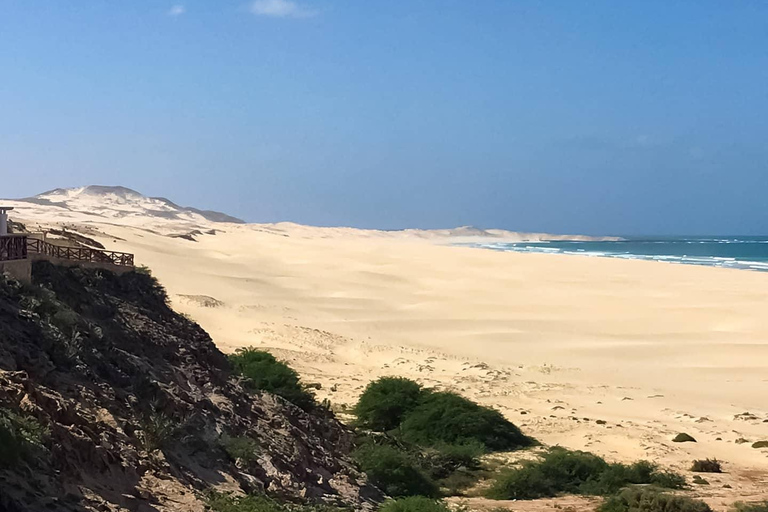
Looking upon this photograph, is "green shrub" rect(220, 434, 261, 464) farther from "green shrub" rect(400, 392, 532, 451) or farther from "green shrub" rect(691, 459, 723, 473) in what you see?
"green shrub" rect(691, 459, 723, 473)

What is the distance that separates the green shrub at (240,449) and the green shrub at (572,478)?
489 cm

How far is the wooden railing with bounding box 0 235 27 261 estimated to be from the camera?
471 inches

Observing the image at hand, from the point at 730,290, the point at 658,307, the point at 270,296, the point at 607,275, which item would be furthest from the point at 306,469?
the point at 607,275

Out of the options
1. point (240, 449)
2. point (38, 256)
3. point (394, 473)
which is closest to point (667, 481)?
point (394, 473)

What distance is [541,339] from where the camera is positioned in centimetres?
3362

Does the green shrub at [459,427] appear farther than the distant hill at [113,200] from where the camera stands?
No

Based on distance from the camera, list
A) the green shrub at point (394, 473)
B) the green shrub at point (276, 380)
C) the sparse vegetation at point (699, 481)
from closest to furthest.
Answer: the green shrub at point (394, 473) → the sparse vegetation at point (699, 481) → the green shrub at point (276, 380)

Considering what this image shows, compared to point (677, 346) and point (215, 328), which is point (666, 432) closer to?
point (677, 346)

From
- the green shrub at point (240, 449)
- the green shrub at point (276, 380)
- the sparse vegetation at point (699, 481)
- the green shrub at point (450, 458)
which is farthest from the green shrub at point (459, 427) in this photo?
the green shrub at point (240, 449)

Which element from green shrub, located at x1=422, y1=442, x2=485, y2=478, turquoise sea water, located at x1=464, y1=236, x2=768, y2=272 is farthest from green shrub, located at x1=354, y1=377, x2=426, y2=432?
turquoise sea water, located at x1=464, y1=236, x2=768, y2=272

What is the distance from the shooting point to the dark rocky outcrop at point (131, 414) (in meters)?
8.08

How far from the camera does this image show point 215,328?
29891mm

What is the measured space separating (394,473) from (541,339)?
70.4ft

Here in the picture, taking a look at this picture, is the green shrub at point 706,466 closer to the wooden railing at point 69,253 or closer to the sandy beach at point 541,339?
the sandy beach at point 541,339
